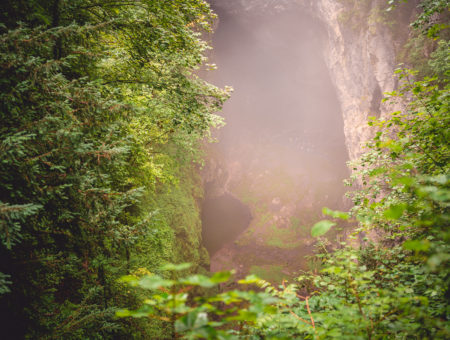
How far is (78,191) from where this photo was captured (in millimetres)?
2465

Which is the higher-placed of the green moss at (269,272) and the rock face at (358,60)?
the rock face at (358,60)

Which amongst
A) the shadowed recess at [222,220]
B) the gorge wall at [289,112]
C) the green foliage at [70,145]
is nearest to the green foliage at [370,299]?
the green foliage at [70,145]

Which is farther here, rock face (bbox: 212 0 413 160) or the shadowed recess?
the shadowed recess

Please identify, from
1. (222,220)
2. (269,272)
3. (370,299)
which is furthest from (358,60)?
Answer: (370,299)

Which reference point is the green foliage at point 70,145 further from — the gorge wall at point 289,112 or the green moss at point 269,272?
the gorge wall at point 289,112

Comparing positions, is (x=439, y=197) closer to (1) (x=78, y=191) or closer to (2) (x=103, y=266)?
(1) (x=78, y=191)

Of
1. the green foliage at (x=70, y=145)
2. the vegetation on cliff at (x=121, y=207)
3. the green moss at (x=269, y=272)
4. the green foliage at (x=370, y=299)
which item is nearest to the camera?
the green foliage at (x=370, y=299)

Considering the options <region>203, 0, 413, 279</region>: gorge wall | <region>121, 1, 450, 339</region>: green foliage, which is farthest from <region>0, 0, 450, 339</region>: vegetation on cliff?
<region>203, 0, 413, 279</region>: gorge wall

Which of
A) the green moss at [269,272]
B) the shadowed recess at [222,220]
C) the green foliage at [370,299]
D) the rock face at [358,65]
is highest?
the rock face at [358,65]

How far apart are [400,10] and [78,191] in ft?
57.1

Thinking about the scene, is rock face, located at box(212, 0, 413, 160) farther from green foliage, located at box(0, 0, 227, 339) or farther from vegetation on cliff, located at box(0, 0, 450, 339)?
green foliage, located at box(0, 0, 227, 339)

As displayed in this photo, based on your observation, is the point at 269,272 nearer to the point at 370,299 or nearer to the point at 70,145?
the point at 370,299

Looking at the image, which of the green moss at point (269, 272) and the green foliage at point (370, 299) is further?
the green moss at point (269, 272)

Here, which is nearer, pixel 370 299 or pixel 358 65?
pixel 370 299
